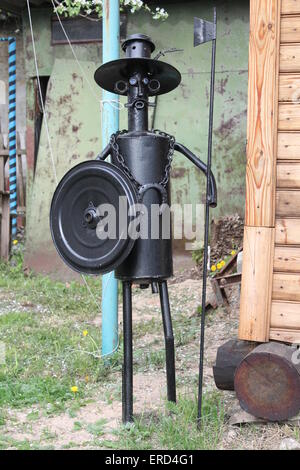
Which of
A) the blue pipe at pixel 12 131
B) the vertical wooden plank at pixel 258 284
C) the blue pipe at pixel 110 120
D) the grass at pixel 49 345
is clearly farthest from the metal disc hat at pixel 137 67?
the blue pipe at pixel 12 131

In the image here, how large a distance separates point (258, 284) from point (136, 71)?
1.48 metres

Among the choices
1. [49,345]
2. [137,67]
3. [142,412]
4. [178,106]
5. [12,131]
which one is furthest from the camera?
[12,131]

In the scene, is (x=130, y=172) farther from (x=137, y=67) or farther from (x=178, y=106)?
(x=178, y=106)

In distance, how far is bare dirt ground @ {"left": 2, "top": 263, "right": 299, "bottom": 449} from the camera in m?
3.48

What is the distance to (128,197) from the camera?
3.42 m

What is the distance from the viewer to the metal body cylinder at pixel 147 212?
3.57 meters

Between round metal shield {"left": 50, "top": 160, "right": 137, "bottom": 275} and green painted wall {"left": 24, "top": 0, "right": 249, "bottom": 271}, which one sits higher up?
green painted wall {"left": 24, "top": 0, "right": 249, "bottom": 271}

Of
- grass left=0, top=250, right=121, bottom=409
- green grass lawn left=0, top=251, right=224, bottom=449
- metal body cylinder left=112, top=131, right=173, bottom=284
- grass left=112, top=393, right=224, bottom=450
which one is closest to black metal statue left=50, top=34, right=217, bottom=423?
metal body cylinder left=112, top=131, right=173, bottom=284

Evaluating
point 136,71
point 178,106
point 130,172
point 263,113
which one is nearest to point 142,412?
point 130,172

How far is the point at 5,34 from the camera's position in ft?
29.4

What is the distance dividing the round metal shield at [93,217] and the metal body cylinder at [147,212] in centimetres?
15

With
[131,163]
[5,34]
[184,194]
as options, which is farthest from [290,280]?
[5,34]

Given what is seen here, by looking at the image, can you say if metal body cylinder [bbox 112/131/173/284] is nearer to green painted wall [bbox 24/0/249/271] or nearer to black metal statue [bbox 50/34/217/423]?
black metal statue [bbox 50/34/217/423]
